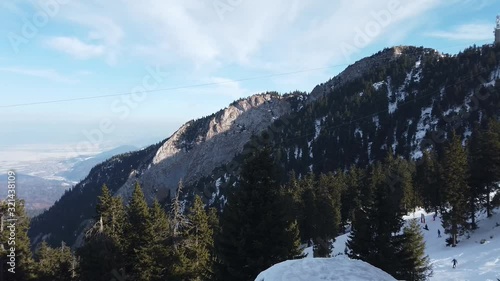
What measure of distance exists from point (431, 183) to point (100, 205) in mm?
48078

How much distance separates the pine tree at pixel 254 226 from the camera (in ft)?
46.6

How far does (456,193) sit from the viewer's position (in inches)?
1431

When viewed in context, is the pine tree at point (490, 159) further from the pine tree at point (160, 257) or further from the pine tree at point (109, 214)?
the pine tree at point (109, 214)

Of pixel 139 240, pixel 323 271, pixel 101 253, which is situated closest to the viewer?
pixel 323 271

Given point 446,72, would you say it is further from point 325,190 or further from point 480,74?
point 325,190

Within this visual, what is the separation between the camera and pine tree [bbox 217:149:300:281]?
14203mm

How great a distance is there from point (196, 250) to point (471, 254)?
78.1 feet

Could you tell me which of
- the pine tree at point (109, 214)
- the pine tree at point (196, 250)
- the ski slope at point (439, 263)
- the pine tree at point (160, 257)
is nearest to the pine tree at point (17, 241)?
the pine tree at point (109, 214)

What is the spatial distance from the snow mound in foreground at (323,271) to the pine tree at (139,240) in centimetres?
1746

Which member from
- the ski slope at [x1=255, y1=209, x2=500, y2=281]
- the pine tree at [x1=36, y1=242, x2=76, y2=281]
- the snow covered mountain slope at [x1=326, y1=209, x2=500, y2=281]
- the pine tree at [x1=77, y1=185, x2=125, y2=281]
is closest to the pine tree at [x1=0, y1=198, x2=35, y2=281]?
the pine tree at [x1=77, y1=185, x2=125, y2=281]

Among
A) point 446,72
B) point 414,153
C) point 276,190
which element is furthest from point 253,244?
point 446,72

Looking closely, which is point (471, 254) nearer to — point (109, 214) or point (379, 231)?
point (379, 231)

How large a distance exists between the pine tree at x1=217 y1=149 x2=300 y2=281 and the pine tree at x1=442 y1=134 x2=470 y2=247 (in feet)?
92.1

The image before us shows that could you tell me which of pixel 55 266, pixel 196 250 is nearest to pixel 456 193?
pixel 196 250
